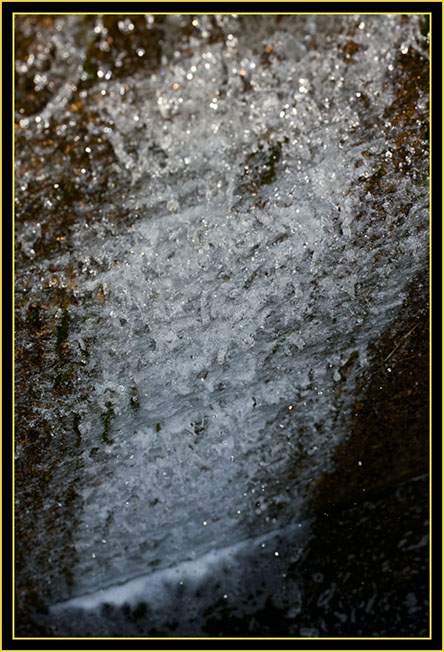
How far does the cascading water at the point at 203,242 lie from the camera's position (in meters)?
1.06

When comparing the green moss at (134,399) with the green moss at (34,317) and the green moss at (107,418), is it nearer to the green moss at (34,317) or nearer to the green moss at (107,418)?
the green moss at (107,418)

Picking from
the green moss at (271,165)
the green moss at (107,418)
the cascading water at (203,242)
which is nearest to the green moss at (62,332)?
the cascading water at (203,242)

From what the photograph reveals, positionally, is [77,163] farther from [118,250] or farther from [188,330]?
[188,330]

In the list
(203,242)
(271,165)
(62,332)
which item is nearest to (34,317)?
(62,332)

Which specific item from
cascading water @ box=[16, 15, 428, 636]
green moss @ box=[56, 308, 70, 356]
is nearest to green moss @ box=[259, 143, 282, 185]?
cascading water @ box=[16, 15, 428, 636]

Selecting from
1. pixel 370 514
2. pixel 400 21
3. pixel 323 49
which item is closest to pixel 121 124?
pixel 323 49

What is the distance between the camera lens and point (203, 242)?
112 centimetres

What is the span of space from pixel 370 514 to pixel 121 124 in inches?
46.8

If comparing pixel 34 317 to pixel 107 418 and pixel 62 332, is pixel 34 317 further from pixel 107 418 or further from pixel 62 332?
pixel 107 418

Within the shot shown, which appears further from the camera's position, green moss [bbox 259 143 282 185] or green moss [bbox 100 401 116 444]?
green moss [bbox 100 401 116 444]

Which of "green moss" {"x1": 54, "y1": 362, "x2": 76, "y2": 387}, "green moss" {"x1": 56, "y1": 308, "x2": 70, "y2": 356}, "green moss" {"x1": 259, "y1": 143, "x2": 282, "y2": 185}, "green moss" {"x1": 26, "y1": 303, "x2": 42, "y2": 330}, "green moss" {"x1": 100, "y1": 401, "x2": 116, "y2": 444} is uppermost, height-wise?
"green moss" {"x1": 259, "y1": 143, "x2": 282, "y2": 185}

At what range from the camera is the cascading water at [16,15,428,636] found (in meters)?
1.06

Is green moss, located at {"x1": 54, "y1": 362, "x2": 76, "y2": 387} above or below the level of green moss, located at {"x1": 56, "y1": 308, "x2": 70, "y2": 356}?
below

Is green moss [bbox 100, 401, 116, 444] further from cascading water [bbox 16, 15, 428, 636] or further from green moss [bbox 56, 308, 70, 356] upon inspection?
green moss [bbox 56, 308, 70, 356]
